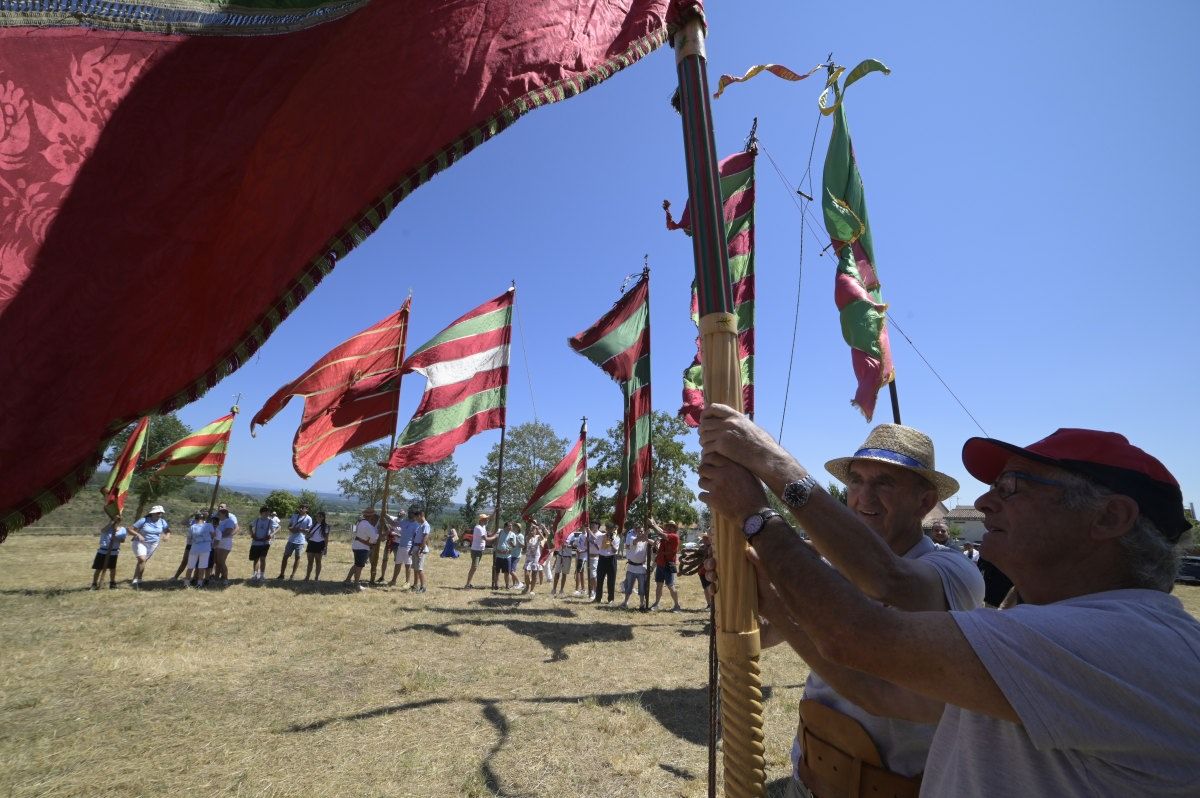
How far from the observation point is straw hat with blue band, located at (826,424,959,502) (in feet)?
7.14

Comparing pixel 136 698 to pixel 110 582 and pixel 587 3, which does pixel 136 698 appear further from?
pixel 110 582

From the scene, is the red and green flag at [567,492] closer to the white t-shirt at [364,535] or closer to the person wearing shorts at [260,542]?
the white t-shirt at [364,535]

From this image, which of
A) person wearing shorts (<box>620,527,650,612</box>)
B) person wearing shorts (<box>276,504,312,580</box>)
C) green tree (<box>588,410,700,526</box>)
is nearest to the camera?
person wearing shorts (<box>620,527,650,612</box>)

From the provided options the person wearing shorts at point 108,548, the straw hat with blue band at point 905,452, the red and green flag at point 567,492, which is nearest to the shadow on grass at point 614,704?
the straw hat with blue band at point 905,452

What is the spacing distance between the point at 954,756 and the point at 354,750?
4.91 metres

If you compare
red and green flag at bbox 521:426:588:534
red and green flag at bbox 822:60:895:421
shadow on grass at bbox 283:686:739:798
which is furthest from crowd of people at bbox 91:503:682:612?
red and green flag at bbox 822:60:895:421

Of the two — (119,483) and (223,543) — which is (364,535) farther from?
(119,483)

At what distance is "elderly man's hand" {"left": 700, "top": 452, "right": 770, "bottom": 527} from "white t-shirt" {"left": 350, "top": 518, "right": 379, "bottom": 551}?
13619mm

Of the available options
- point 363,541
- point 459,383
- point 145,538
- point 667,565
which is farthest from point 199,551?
point 667,565

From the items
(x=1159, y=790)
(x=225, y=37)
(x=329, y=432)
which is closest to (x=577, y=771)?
(x=1159, y=790)

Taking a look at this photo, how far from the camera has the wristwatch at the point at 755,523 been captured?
123cm

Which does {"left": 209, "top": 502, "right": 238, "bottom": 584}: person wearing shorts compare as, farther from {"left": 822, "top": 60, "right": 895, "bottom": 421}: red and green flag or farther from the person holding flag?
{"left": 822, "top": 60, "right": 895, "bottom": 421}: red and green flag

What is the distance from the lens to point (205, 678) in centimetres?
611

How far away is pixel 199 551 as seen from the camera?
475 inches
